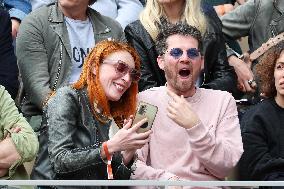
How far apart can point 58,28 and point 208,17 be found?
3.80 ft

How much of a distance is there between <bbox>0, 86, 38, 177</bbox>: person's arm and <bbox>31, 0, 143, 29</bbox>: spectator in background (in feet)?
5.81

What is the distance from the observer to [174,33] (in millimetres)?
5703

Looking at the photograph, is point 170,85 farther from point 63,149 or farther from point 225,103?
point 63,149

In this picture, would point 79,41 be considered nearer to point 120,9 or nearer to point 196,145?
point 120,9

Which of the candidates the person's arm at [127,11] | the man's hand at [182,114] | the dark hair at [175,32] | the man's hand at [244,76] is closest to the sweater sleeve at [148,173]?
the man's hand at [182,114]

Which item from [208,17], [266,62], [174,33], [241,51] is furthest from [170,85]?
[241,51]

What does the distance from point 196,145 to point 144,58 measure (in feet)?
4.09

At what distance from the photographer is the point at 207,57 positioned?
6.46 m

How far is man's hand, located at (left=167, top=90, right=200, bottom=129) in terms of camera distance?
17.0 ft

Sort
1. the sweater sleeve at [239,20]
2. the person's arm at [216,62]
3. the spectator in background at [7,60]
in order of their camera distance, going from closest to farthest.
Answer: the spectator in background at [7,60] → the person's arm at [216,62] → the sweater sleeve at [239,20]

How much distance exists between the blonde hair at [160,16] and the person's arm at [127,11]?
0.64 metres

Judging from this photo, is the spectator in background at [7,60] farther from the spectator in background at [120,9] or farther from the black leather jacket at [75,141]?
the spectator in background at [120,9]

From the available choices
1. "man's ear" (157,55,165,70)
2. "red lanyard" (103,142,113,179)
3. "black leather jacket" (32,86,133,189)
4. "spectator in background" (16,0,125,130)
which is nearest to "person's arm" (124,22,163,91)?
"spectator in background" (16,0,125,130)

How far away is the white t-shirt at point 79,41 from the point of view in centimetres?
Result: 623
